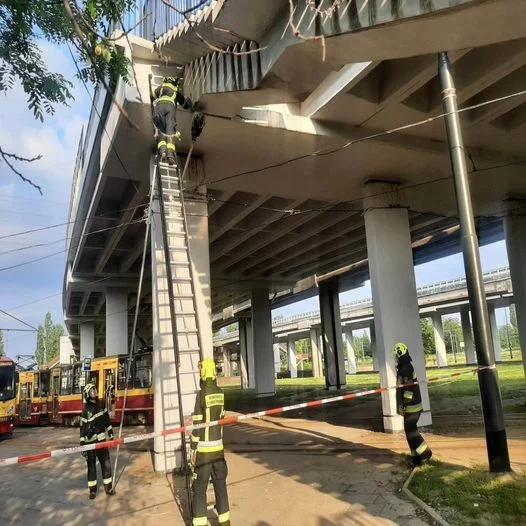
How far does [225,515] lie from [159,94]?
631cm

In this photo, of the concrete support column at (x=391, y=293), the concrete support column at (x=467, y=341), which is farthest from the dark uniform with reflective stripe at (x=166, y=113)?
the concrete support column at (x=467, y=341)

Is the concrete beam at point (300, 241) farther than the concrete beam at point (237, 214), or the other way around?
the concrete beam at point (300, 241)

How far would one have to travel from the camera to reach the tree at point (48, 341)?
77562mm

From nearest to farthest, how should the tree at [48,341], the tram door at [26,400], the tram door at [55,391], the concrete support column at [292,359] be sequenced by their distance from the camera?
the tram door at [55,391]
the tram door at [26,400]
the concrete support column at [292,359]
the tree at [48,341]

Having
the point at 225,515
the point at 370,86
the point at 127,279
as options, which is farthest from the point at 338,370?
the point at 225,515

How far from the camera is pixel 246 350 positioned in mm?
43750

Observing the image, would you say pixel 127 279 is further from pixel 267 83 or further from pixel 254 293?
pixel 267 83

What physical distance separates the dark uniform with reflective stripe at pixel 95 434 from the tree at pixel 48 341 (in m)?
75.8

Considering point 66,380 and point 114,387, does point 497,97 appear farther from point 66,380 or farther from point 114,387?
point 66,380

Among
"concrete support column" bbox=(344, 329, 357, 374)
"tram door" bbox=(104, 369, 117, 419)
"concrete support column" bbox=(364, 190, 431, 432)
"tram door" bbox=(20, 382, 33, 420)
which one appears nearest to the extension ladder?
"concrete support column" bbox=(364, 190, 431, 432)

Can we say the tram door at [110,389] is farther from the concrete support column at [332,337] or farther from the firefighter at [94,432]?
the concrete support column at [332,337]

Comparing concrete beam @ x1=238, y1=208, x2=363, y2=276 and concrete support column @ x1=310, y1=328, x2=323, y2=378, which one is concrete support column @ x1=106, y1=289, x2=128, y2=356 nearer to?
concrete beam @ x1=238, y1=208, x2=363, y2=276

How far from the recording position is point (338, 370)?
28734 mm

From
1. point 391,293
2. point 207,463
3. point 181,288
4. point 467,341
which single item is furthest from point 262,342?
point 467,341
